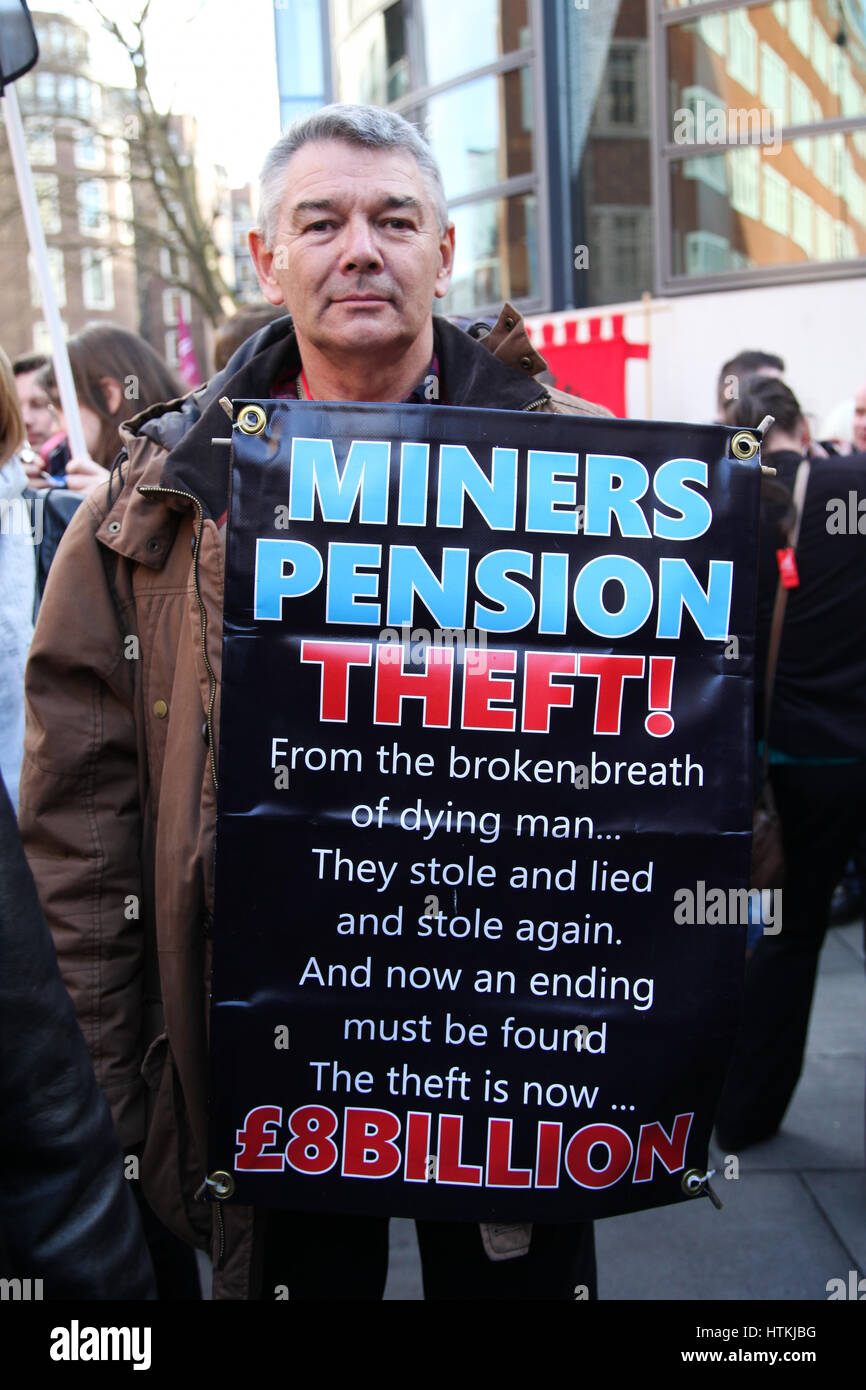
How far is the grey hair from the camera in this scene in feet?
6.05

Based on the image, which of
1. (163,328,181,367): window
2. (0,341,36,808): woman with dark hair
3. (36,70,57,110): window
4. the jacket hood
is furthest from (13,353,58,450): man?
(163,328,181,367): window

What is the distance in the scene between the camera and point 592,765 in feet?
5.61

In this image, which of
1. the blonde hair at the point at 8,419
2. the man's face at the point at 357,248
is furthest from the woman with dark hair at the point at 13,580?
the man's face at the point at 357,248

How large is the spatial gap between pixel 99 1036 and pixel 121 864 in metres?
0.26

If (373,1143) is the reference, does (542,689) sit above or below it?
above

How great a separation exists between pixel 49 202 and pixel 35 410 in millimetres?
15163

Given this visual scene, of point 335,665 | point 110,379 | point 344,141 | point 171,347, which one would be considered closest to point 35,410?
point 110,379

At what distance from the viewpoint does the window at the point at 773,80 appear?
916cm

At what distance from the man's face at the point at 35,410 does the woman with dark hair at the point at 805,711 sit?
2971 millimetres

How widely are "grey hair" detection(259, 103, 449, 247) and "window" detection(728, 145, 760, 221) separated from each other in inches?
321

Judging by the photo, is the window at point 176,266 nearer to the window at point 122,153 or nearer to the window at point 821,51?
the window at point 122,153

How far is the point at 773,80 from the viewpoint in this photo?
9227 millimetres

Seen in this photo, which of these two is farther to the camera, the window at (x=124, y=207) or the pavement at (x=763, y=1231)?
the window at (x=124, y=207)

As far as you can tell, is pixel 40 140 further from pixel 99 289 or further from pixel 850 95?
pixel 99 289
